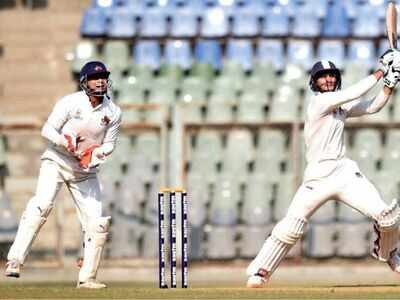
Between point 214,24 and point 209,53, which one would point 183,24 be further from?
point 209,53

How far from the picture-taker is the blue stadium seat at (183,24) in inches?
655

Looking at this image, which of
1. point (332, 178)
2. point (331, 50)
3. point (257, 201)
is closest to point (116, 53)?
point (331, 50)

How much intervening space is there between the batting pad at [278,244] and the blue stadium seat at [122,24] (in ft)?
21.8

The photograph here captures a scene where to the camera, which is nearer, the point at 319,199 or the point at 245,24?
the point at 319,199

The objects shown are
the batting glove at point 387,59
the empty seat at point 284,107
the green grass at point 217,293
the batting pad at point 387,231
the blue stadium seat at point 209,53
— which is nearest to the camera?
the green grass at point 217,293

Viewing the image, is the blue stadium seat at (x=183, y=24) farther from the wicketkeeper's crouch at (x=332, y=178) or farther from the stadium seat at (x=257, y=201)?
the wicketkeeper's crouch at (x=332, y=178)

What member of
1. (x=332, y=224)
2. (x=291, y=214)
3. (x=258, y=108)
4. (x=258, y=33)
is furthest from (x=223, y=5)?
(x=291, y=214)

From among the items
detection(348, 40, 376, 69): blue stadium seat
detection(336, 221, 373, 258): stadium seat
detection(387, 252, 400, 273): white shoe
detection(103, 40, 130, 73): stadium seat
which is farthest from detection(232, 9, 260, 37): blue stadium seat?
detection(387, 252, 400, 273): white shoe

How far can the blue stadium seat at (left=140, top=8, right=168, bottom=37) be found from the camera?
54.6ft

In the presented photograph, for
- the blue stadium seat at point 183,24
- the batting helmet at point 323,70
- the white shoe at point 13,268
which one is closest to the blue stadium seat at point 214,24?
the blue stadium seat at point 183,24

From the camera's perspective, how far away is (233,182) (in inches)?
595

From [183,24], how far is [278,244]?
22.0 ft

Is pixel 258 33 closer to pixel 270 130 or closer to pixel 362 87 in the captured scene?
pixel 270 130

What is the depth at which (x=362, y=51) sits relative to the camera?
54.0 ft
